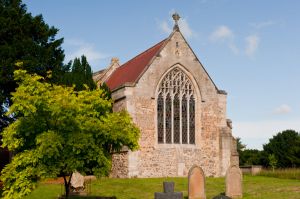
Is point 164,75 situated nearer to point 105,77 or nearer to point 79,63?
point 79,63

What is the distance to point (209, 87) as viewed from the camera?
114 feet

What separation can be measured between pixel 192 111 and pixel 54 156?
60.6 feet

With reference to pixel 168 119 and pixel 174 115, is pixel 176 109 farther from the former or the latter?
pixel 168 119

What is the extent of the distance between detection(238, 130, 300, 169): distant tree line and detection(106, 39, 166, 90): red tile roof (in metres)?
27.6

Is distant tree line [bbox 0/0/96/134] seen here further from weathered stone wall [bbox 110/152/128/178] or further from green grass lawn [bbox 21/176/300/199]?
green grass lawn [bbox 21/176/300/199]

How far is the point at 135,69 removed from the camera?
35.5 metres

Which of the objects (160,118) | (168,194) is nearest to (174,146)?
(160,118)

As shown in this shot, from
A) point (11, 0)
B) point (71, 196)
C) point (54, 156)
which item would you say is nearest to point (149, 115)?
point (71, 196)

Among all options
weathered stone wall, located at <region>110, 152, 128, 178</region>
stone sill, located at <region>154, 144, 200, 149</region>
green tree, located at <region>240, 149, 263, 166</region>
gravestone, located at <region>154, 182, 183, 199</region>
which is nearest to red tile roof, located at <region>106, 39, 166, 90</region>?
stone sill, located at <region>154, 144, 200, 149</region>

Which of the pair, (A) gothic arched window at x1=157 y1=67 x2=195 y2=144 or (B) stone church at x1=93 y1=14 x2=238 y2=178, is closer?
(B) stone church at x1=93 y1=14 x2=238 y2=178

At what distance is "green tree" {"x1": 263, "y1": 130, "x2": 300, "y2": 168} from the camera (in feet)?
193

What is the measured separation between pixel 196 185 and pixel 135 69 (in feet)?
55.1

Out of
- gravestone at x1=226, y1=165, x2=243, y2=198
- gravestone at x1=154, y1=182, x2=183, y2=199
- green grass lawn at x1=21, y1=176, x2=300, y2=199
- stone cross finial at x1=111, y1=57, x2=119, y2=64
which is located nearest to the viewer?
gravestone at x1=154, y1=182, x2=183, y2=199

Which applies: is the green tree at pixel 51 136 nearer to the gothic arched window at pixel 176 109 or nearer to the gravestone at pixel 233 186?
the gravestone at pixel 233 186
